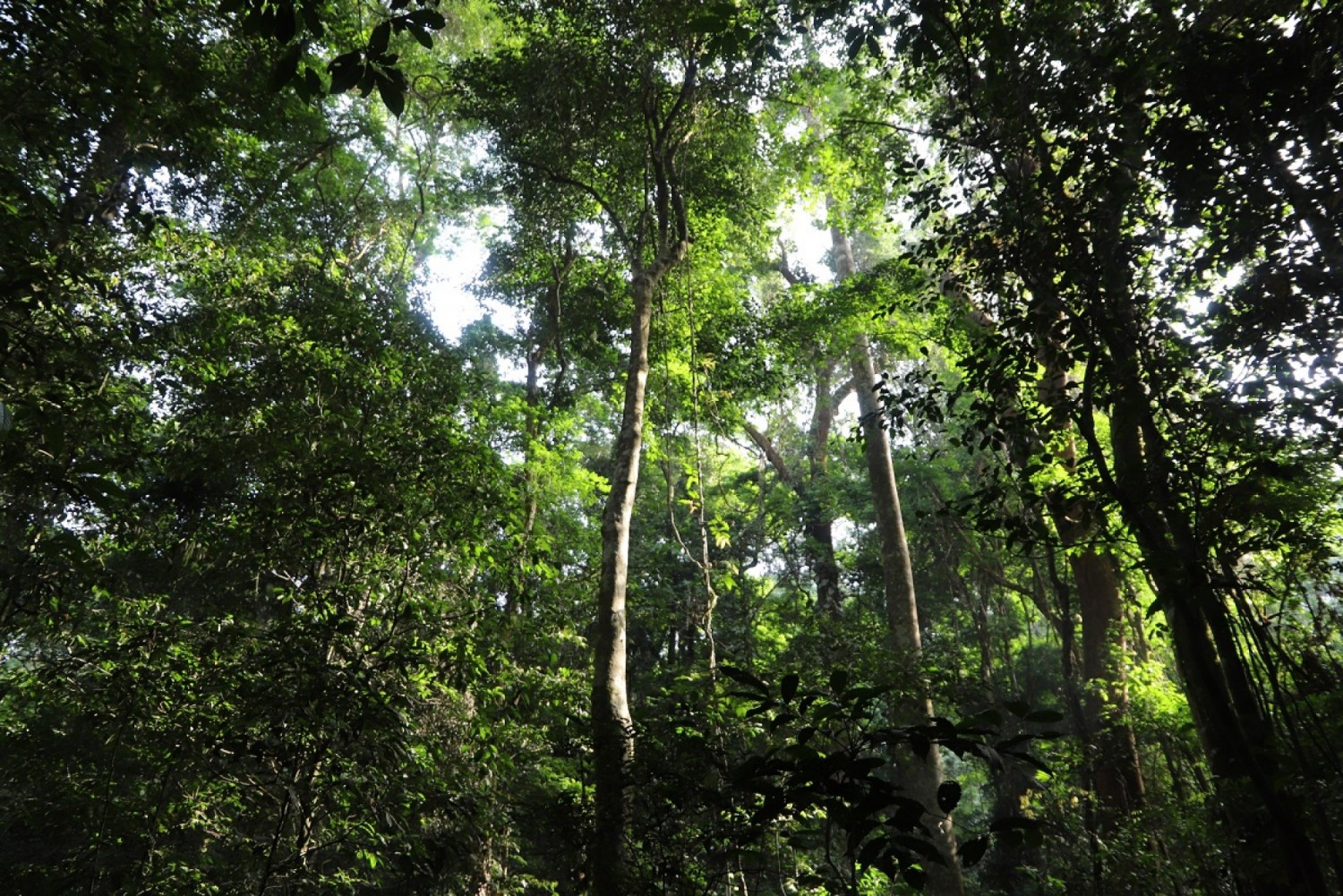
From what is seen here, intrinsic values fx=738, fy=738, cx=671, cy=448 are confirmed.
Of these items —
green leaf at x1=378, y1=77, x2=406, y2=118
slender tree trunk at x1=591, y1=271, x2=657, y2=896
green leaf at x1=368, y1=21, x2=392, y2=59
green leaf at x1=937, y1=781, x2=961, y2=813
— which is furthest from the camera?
slender tree trunk at x1=591, y1=271, x2=657, y2=896

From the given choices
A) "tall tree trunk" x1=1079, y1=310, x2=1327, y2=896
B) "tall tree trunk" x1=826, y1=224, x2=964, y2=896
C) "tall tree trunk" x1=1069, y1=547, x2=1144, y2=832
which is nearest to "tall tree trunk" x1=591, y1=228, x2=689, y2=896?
"tall tree trunk" x1=826, y1=224, x2=964, y2=896

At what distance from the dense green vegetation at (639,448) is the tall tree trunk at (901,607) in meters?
0.10

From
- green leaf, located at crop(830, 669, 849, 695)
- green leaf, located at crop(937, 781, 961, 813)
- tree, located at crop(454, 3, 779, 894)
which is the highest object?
tree, located at crop(454, 3, 779, 894)

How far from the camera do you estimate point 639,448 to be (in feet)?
20.6

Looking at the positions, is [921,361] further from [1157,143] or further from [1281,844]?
A: [1281,844]

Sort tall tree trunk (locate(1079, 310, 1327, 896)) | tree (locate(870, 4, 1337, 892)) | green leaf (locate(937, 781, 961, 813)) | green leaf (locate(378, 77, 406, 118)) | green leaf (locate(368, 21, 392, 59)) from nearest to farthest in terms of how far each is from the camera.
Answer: green leaf (locate(937, 781, 961, 813)) → green leaf (locate(368, 21, 392, 59)) → green leaf (locate(378, 77, 406, 118)) → tall tree trunk (locate(1079, 310, 1327, 896)) → tree (locate(870, 4, 1337, 892))

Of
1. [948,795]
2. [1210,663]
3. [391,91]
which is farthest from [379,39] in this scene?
[1210,663]

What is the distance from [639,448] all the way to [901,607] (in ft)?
16.3

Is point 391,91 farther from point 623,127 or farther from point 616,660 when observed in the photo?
point 623,127

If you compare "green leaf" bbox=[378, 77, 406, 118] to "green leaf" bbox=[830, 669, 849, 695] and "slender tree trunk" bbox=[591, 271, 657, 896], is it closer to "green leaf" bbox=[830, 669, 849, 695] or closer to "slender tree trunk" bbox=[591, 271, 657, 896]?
"green leaf" bbox=[830, 669, 849, 695]

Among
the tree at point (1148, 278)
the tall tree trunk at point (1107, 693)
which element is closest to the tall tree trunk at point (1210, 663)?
the tree at point (1148, 278)

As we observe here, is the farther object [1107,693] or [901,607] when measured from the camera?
[901,607]

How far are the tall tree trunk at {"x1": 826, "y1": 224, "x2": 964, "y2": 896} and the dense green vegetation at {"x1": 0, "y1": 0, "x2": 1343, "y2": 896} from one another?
98 millimetres

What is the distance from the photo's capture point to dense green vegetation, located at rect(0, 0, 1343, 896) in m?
2.96
